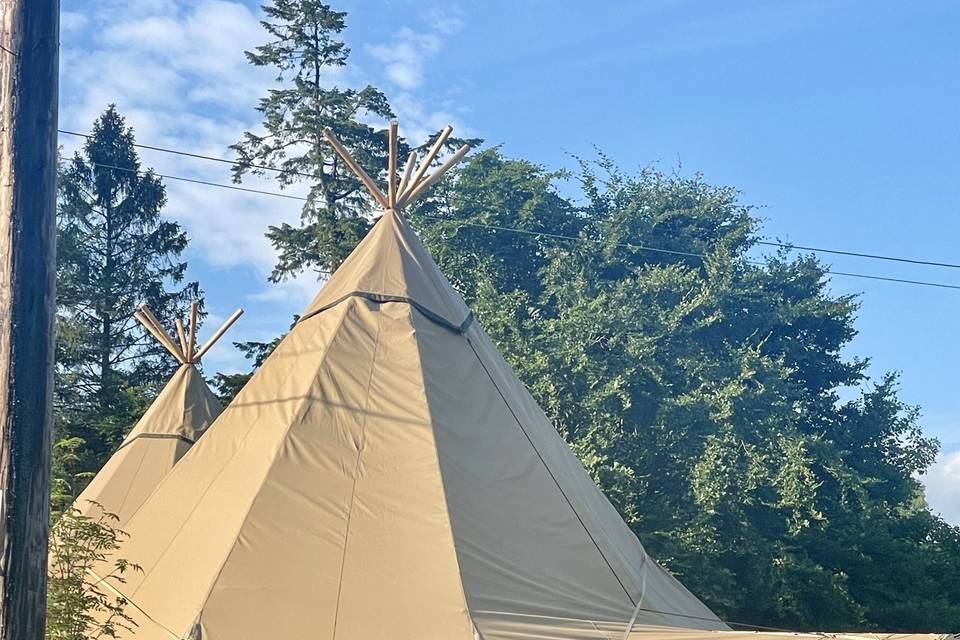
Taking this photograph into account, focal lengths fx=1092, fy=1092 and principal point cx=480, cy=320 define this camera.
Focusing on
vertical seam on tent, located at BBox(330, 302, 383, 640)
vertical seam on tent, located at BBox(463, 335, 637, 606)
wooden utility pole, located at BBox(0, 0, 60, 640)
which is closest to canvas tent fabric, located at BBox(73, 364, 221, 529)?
vertical seam on tent, located at BBox(330, 302, 383, 640)

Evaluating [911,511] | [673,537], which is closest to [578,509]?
[673,537]

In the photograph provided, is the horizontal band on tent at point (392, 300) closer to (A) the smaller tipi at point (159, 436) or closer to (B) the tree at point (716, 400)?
(A) the smaller tipi at point (159, 436)

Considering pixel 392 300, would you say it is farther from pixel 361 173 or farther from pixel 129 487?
pixel 129 487

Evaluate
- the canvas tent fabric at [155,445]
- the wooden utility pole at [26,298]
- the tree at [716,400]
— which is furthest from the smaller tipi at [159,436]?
the wooden utility pole at [26,298]

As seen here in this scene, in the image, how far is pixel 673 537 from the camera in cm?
1551

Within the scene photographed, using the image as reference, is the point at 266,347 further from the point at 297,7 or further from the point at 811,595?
the point at 811,595

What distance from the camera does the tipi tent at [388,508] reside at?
5.98m

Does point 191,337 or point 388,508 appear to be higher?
point 191,337

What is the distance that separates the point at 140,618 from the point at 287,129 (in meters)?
18.0

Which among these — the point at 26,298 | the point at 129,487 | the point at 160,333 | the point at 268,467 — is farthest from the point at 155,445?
the point at 26,298

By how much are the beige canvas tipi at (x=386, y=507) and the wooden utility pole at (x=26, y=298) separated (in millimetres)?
2061

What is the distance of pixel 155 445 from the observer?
13562 millimetres

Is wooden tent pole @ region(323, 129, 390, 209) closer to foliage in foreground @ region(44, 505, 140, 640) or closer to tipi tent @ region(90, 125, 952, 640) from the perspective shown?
tipi tent @ region(90, 125, 952, 640)

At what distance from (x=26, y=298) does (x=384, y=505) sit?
117 inches
